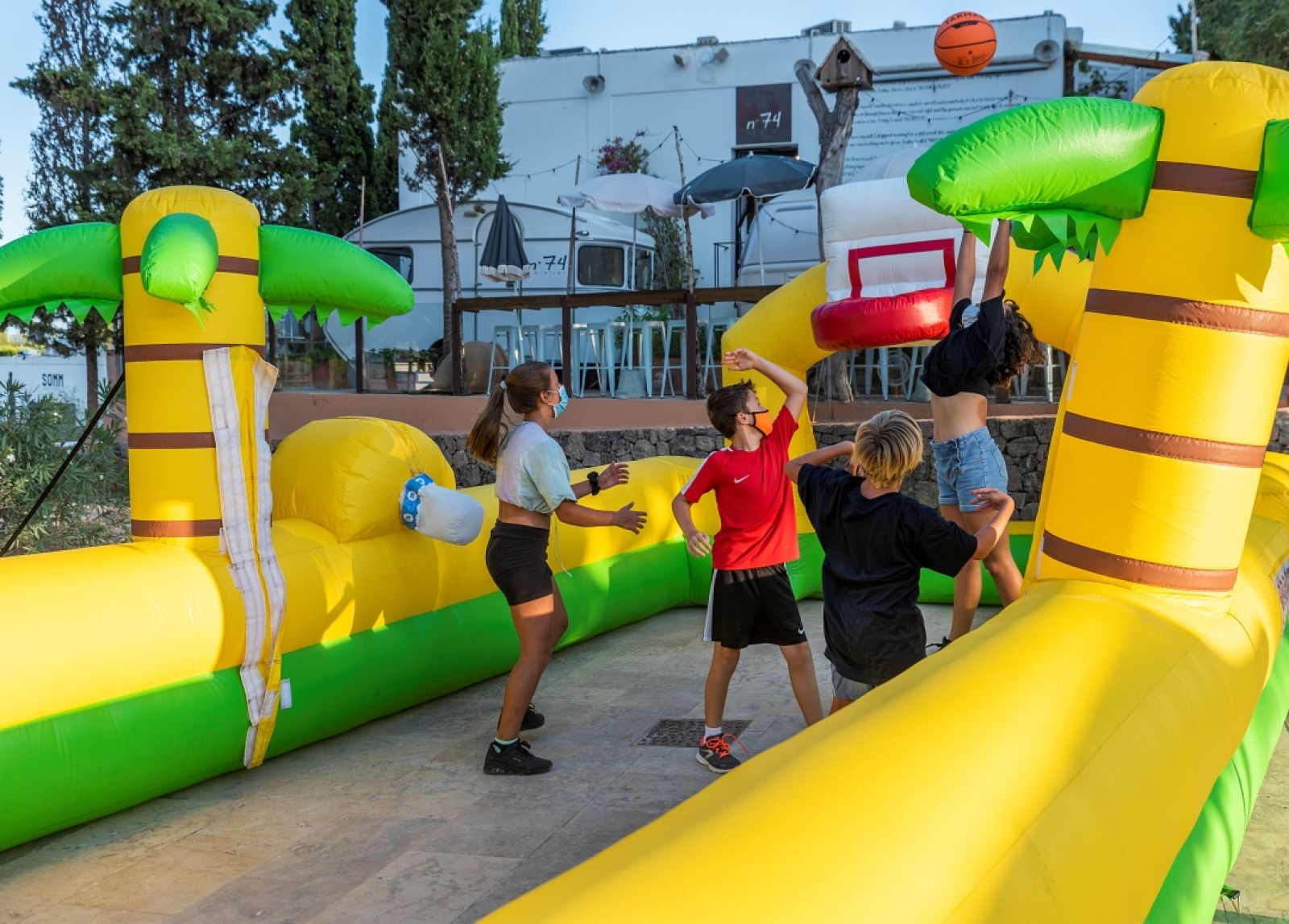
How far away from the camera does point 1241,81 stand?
3314mm

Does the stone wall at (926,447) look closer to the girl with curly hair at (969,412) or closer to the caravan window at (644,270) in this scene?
the girl with curly hair at (969,412)

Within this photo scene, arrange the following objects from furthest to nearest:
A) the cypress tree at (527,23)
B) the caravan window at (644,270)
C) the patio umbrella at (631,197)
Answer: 1. the cypress tree at (527,23)
2. the caravan window at (644,270)
3. the patio umbrella at (631,197)

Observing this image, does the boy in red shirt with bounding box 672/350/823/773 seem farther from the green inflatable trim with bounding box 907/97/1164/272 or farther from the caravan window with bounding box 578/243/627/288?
the caravan window with bounding box 578/243/627/288

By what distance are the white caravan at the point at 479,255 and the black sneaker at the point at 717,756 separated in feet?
34.8

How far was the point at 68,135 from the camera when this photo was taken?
14.4 metres

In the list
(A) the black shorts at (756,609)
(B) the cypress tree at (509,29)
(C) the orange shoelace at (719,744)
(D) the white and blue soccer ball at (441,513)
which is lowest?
(C) the orange shoelace at (719,744)

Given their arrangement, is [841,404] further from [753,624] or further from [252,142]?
[252,142]

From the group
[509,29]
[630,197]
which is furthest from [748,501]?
[509,29]

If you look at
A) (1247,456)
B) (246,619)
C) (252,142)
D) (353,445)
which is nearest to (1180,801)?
(1247,456)

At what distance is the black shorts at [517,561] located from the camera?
174 inches

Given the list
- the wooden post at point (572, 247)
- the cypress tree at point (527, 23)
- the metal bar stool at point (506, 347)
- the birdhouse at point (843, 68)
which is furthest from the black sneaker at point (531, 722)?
the cypress tree at point (527, 23)

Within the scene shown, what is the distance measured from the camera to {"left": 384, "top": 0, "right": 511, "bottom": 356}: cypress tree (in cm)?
1623

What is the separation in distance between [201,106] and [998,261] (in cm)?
1367

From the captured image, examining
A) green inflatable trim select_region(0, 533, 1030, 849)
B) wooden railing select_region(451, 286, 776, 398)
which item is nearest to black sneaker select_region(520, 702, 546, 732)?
green inflatable trim select_region(0, 533, 1030, 849)
